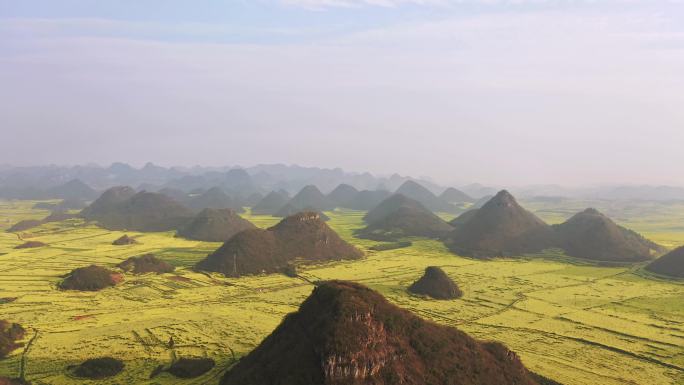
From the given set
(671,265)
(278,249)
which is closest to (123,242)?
(278,249)

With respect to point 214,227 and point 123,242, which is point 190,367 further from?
point 214,227

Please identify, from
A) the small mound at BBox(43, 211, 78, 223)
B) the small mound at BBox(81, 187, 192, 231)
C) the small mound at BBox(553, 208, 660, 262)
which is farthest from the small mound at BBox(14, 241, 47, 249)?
the small mound at BBox(553, 208, 660, 262)

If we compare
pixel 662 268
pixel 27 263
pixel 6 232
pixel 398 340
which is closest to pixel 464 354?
pixel 398 340

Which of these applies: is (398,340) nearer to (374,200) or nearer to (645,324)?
(645,324)

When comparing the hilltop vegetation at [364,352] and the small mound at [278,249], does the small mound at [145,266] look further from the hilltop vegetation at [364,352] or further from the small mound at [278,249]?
the hilltop vegetation at [364,352]

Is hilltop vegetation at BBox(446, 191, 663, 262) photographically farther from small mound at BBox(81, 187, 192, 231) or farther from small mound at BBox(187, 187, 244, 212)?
small mound at BBox(187, 187, 244, 212)
